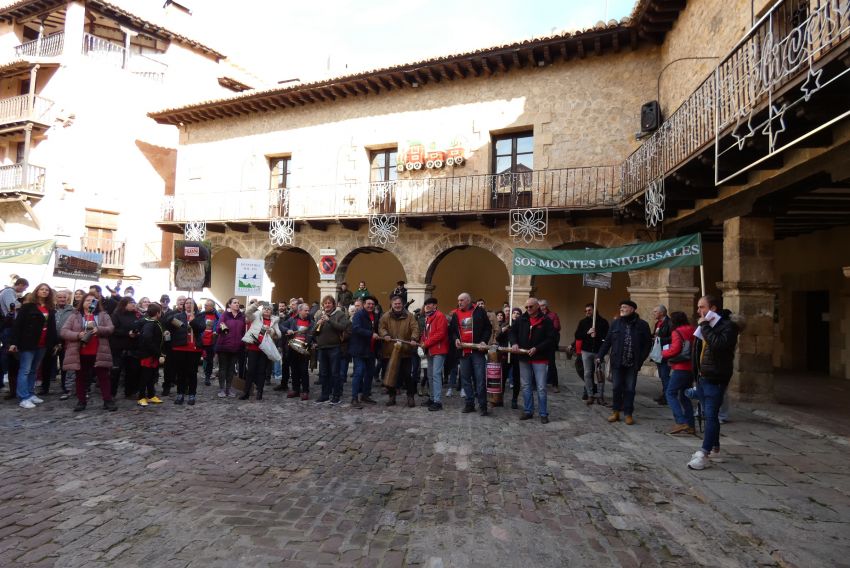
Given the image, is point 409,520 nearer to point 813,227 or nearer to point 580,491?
point 580,491

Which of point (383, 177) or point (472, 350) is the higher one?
point (383, 177)

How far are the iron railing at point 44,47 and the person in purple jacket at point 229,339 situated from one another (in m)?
19.3

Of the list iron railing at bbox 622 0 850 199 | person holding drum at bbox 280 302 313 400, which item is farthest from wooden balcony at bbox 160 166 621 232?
person holding drum at bbox 280 302 313 400

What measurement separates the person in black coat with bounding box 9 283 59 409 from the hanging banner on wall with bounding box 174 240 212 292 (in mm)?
4811

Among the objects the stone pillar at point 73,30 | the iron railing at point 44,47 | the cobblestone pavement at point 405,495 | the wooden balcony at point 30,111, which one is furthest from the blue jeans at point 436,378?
the iron railing at point 44,47

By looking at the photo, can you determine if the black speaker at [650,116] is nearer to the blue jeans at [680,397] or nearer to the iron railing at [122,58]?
the blue jeans at [680,397]

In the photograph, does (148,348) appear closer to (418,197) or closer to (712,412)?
(712,412)

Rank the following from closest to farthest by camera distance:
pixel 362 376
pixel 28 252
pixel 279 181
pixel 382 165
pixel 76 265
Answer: pixel 362 376
pixel 76 265
pixel 28 252
pixel 382 165
pixel 279 181

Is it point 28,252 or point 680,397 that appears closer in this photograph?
point 680,397

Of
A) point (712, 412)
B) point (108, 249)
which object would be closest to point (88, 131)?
point (108, 249)

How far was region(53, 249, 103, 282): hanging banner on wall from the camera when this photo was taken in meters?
11.7

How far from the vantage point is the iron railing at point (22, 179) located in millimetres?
20266

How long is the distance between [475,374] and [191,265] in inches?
342

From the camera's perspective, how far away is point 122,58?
21.8 meters
